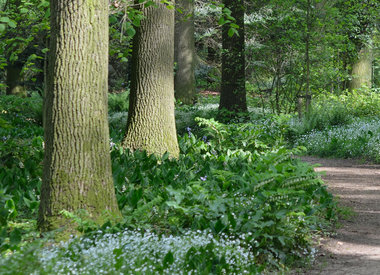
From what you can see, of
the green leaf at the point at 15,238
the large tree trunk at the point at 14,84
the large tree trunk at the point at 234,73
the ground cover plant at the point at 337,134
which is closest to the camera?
the green leaf at the point at 15,238

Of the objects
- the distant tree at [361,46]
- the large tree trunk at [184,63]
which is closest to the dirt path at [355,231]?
the distant tree at [361,46]

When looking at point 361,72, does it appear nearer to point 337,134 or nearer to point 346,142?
point 337,134

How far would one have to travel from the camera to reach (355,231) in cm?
539

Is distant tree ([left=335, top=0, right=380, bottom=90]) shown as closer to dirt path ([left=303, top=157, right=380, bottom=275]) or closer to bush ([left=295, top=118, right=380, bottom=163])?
bush ([left=295, top=118, right=380, bottom=163])

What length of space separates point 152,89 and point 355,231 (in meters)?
4.07

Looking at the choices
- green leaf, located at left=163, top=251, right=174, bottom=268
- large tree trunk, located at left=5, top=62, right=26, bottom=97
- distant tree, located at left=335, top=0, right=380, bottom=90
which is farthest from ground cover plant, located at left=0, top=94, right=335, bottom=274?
large tree trunk, located at left=5, top=62, right=26, bottom=97

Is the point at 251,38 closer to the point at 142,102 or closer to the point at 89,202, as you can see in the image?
the point at 142,102

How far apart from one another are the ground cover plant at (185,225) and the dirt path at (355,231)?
23cm

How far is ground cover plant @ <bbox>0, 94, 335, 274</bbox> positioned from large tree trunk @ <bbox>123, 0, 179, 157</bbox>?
2.98ft

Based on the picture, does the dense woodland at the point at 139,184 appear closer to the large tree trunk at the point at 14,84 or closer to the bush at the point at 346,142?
the bush at the point at 346,142

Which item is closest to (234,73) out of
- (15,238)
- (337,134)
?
(337,134)

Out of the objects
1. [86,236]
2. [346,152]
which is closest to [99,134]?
[86,236]

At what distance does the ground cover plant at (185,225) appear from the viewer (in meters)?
3.56

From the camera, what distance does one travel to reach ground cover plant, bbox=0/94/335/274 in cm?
356
